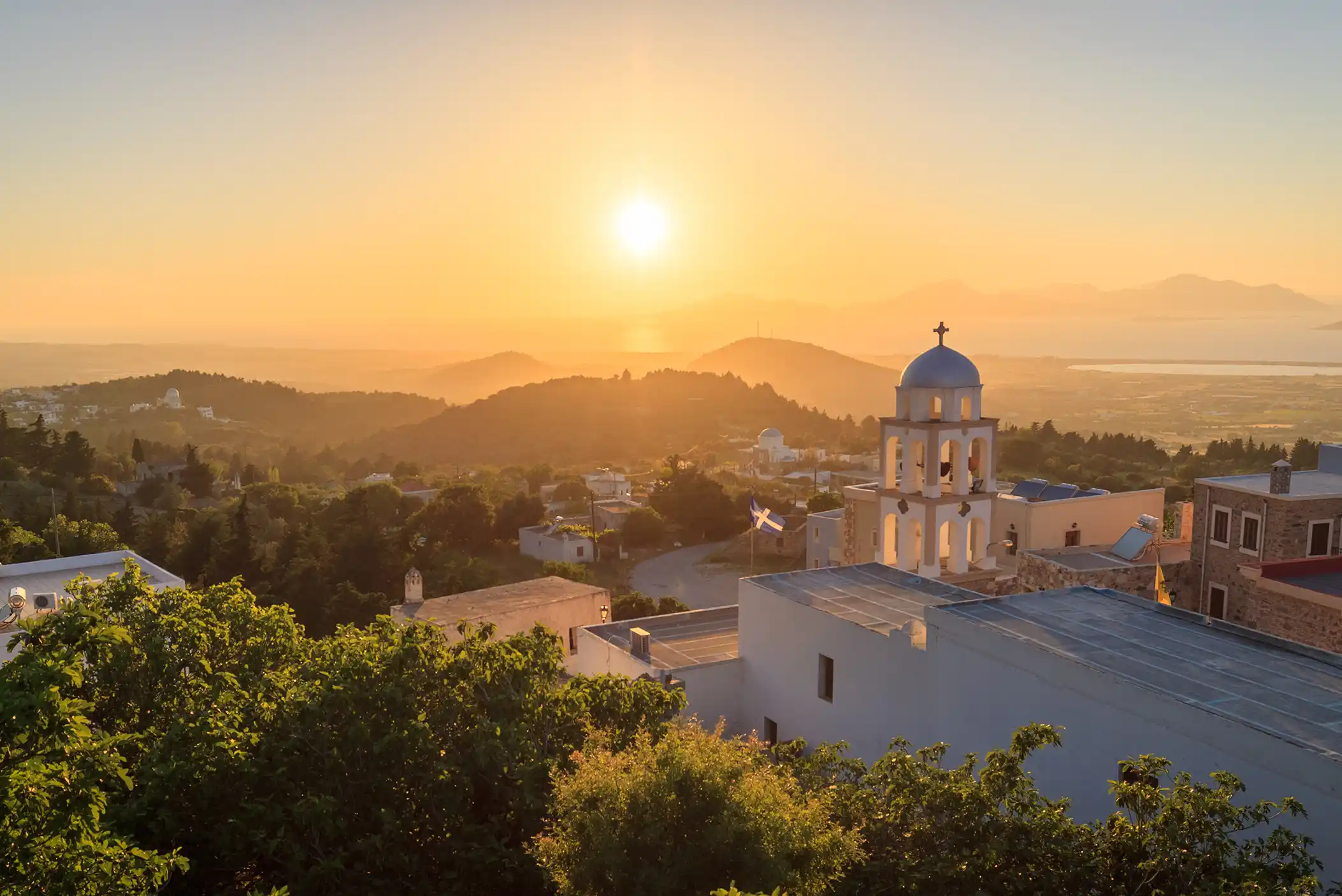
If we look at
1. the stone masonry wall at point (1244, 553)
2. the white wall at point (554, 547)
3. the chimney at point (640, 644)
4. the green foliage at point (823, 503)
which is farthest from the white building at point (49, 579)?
the green foliage at point (823, 503)

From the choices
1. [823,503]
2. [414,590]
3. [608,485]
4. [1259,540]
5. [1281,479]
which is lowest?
[608,485]

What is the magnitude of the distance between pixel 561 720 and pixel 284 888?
12.6 ft

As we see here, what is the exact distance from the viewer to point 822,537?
132 feet

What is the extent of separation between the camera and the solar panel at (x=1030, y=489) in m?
33.4

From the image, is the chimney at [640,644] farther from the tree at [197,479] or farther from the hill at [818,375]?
the hill at [818,375]

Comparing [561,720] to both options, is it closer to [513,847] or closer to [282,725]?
[513,847]

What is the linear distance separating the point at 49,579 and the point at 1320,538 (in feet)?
103

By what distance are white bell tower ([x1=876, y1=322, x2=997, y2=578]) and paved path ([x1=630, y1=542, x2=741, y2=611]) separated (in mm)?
17416

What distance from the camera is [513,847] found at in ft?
32.5

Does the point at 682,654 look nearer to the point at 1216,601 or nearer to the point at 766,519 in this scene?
the point at 1216,601

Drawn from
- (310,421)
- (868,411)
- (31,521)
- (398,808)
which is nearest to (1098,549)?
(398,808)

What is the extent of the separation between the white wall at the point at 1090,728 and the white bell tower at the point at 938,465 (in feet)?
23.9

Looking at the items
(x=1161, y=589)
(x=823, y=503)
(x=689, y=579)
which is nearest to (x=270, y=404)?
(x=823, y=503)

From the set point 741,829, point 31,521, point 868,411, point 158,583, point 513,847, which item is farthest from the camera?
point 868,411
